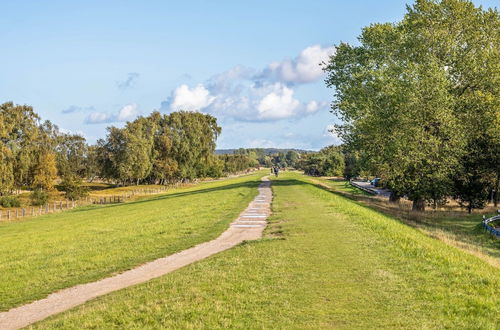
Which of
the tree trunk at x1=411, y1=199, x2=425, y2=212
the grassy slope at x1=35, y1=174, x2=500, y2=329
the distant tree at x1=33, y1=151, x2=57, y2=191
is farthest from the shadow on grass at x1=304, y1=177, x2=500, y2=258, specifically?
the distant tree at x1=33, y1=151, x2=57, y2=191

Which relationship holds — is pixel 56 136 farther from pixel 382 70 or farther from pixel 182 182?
pixel 382 70

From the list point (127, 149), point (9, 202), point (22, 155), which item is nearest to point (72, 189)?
point (9, 202)

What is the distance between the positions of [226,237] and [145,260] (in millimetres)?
4872

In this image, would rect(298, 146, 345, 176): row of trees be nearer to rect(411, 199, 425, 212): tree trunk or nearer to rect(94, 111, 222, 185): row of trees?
rect(94, 111, 222, 185): row of trees

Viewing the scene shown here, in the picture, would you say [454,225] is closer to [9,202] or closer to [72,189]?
[72,189]

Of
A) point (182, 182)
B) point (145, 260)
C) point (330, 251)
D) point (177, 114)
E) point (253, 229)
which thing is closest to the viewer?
point (330, 251)

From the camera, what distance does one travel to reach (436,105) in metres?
35.3

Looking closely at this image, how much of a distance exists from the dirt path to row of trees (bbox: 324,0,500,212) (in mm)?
20036

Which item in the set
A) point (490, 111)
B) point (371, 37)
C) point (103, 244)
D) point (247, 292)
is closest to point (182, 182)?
point (371, 37)

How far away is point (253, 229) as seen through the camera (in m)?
22.0

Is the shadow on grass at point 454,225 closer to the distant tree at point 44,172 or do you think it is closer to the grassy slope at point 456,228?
the grassy slope at point 456,228

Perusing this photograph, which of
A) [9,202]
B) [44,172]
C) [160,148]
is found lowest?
[9,202]

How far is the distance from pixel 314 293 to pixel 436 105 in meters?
29.6

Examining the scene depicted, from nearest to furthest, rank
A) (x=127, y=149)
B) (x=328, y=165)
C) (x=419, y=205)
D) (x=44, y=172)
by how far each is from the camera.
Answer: (x=419, y=205) → (x=44, y=172) → (x=127, y=149) → (x=328, y=165)
